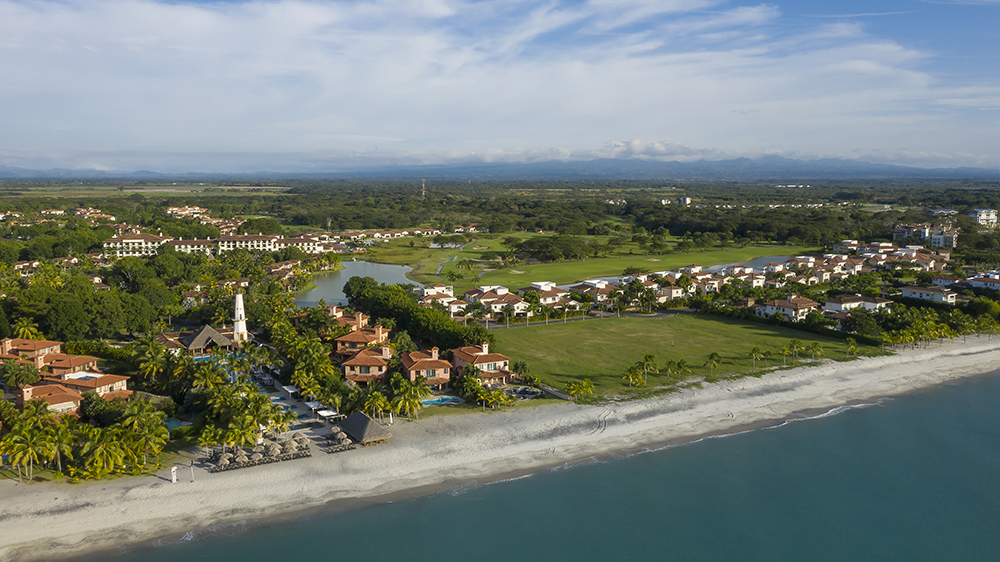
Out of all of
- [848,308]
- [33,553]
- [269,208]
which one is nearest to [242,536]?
[33,553]

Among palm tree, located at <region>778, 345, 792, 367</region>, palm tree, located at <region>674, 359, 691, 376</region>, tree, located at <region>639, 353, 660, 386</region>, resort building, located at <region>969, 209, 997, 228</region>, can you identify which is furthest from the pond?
resort building, located at <region>969, 209, 997, 228</region>

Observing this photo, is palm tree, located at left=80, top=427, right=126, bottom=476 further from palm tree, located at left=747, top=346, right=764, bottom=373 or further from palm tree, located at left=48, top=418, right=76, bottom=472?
palm tree, located at left=747, top=346, right=764, bottom=373

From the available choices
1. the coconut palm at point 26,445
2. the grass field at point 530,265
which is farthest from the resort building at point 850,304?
the coconut palm at point 26,445

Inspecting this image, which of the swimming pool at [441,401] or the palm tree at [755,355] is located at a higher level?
the palm tree at [755,355]

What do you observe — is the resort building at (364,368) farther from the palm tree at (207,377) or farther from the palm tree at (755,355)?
the palm tree at (755,355)

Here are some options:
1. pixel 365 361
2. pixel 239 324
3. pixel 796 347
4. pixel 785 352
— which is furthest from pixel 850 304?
pixel 239 324
